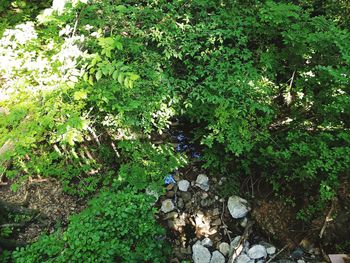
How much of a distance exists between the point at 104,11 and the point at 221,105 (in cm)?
188

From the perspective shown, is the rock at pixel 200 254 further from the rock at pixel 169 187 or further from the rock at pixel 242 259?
the rock at pixel 169 187

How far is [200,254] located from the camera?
163 inches

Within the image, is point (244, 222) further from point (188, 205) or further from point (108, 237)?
point (108, 237)

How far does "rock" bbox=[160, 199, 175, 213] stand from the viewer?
4438 millimetres

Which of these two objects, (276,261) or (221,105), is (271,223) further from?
(221,105)

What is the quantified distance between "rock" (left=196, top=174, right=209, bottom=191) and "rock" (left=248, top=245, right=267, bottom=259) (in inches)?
40.1

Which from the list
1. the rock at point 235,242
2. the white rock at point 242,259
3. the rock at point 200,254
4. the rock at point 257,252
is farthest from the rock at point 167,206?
the rock at point 257,252

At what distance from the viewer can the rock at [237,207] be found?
4445 mm

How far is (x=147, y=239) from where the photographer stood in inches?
132

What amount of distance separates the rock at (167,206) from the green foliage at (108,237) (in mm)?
908

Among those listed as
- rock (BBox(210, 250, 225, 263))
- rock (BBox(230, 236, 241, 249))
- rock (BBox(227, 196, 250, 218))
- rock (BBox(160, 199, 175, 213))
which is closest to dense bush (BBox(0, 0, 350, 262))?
rock (BBox(227, 196, 250, 218))

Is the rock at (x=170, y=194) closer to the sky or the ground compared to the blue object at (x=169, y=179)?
closer to the ground

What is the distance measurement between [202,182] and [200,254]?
102cm

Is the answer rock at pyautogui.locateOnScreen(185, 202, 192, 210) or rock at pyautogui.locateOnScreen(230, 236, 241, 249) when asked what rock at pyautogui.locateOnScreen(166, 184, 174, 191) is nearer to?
rock at pyautogui.locateOnScreen(185, 202, 192, 210)
